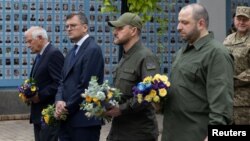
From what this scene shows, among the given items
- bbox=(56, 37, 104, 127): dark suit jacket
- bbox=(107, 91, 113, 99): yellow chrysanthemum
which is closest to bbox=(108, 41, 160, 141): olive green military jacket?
bbox=(107, 91, 113, 99): yellow chrysanthemum

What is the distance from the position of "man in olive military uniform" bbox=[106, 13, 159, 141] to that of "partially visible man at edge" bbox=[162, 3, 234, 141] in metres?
0.61

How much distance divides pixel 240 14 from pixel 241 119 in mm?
1014

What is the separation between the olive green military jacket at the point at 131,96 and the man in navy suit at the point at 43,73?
1.64 m

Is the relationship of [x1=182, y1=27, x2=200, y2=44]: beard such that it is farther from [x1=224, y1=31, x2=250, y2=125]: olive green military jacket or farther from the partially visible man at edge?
[x1=224, y1=31, x2=250, y2=125]: olive green military jacket

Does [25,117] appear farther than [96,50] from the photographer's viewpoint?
Yes

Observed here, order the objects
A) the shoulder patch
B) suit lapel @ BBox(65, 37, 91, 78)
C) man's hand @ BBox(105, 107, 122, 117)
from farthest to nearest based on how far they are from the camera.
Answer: suit lapel @ BBox(65, 37, 91, 78)
the shoulder patch
man's hand @ BBox(105, 107, 122, 117)

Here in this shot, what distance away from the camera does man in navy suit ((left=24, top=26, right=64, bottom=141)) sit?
672cm

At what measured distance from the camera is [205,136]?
4.35 metres

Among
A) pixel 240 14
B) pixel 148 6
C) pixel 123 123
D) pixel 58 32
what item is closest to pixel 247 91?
pixel 240 14

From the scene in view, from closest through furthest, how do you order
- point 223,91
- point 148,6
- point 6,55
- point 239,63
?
1. point 223,91
2. point 239,63
3. point 148,6
4. point 6,55

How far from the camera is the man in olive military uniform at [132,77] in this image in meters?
5.13

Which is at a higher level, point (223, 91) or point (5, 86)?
point (223, 91)

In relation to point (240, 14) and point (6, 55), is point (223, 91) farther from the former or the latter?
point (6, 55)

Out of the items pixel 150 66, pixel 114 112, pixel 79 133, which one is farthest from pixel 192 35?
pixel 79 133
